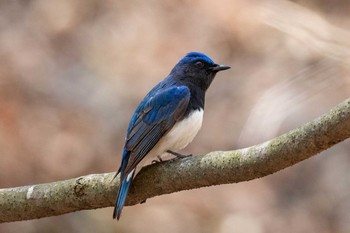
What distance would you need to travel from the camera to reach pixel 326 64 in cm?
609

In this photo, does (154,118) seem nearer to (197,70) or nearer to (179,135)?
(179,135)

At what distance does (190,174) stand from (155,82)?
16.0ft

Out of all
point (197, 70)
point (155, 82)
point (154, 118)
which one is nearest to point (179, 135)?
point (154, 118)

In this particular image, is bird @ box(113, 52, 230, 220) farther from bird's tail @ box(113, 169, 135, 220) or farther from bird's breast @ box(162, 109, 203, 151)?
bird's tail @ box(113, 169, 135, 220)

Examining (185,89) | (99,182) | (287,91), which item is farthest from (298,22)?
(99,182)

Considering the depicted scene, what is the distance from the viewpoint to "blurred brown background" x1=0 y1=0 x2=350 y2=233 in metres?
7.69

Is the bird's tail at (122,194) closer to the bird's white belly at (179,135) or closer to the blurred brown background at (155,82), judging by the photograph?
the bird's white belly at (179,135)

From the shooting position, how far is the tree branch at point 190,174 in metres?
3.41

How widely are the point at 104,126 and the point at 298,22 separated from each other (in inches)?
89.2

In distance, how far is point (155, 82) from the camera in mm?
8703

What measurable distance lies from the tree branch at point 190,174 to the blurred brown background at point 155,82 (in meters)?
2.50

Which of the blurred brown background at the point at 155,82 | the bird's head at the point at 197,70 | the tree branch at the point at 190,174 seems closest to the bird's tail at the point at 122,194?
the tree branch at the point at 190,174

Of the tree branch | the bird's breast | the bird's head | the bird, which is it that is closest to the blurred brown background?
the bird's head

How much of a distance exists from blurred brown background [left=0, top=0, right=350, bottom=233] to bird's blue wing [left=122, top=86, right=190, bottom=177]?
1781 mm
